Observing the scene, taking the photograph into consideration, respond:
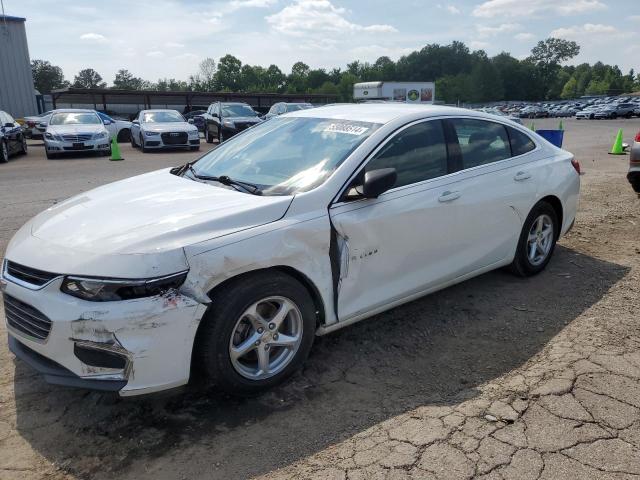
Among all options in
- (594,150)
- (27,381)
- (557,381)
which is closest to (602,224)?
(557,381)

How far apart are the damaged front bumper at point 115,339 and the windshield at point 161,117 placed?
1698 centimetres

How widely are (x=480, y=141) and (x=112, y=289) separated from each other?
316 cm

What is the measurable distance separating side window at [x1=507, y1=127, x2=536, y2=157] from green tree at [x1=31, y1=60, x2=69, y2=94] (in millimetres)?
103676

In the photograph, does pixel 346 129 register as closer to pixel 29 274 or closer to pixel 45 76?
pixel 29 274

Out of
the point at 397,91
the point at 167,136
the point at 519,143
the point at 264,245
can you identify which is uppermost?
the point at 397,91

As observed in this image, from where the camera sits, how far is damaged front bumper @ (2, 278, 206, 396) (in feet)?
8.33

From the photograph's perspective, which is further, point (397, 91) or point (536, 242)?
point (397, 91)

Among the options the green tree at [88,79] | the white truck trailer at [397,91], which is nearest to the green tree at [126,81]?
the green tree at [88,79]

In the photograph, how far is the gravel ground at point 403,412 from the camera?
8.23 ft

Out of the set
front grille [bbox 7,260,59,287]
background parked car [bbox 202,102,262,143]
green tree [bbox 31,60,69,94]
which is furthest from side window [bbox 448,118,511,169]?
green tree [bbox 31,60,69,94]

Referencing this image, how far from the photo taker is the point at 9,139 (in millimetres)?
15648

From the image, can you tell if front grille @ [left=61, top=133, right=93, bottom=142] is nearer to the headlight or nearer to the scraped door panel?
the scraped door panel

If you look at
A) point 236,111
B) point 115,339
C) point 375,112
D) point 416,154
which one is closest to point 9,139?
point 236,111

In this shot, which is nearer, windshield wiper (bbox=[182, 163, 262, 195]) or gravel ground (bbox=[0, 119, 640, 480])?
gravel ground (bbox=[0, 119, 640, 480])
